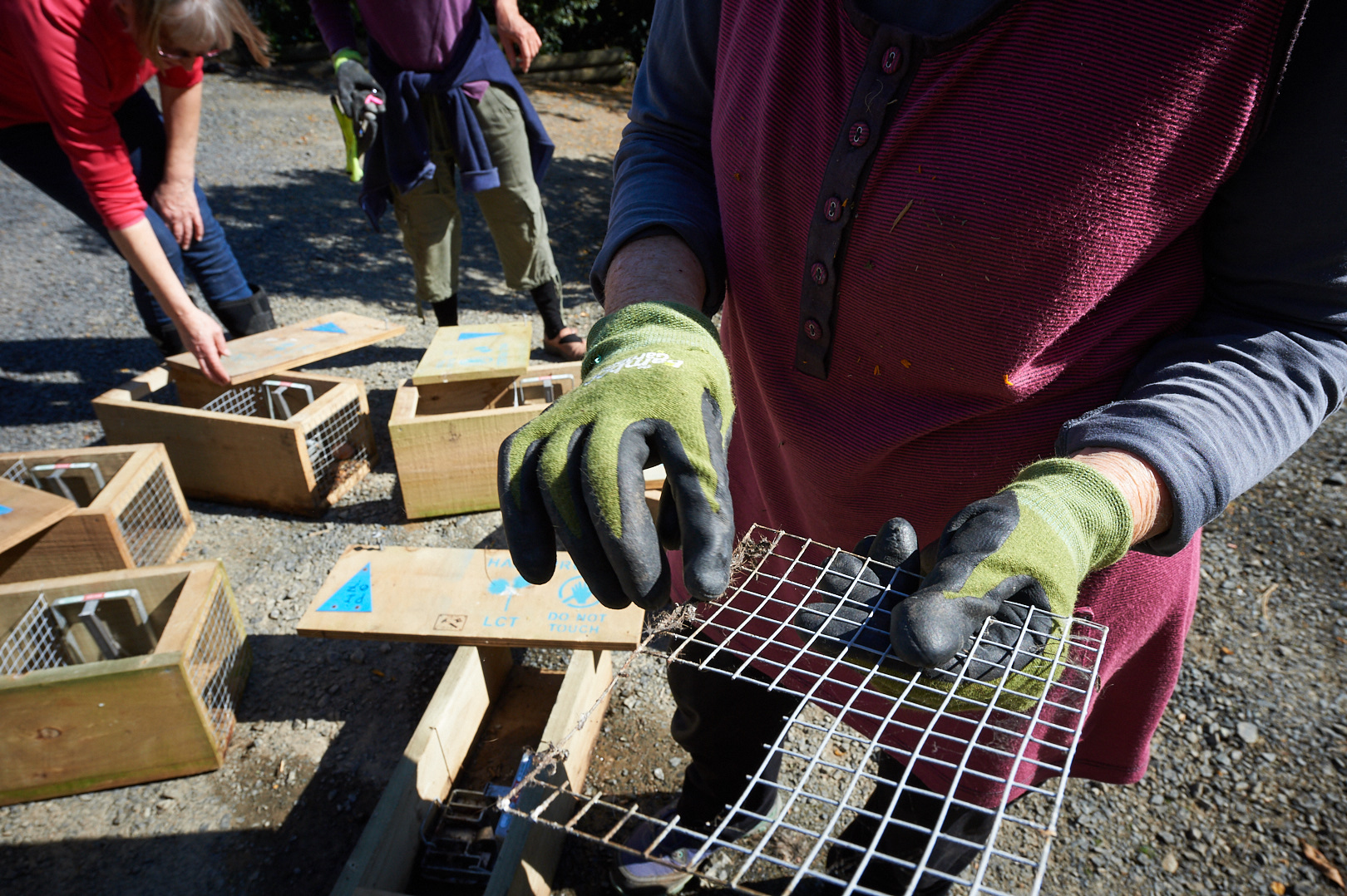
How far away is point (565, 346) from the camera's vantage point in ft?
16.0

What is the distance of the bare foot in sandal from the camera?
15.9 feet

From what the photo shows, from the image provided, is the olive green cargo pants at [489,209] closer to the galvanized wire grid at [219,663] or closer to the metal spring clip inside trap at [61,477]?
the metal spring clip inside trap at [61,477]

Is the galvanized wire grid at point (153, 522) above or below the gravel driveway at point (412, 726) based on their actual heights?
above

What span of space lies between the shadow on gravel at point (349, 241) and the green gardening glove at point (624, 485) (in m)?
4.82

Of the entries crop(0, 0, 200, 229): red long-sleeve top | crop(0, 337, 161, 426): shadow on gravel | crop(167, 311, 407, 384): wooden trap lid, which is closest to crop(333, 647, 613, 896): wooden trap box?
crop(167, 311, 407, 384): wooden trap lid

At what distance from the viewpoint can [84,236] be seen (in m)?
6.47

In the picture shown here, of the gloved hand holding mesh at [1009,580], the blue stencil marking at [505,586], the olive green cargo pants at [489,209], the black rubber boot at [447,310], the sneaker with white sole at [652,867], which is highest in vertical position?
the gloved hand holding mesh at [1009,580]

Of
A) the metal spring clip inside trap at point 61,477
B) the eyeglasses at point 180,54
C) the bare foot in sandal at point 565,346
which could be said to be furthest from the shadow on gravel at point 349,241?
the metal spring clip inside trap at point 61,477

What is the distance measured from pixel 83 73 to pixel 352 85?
1.15 metres

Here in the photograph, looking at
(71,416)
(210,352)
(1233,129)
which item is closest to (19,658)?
(210,352)

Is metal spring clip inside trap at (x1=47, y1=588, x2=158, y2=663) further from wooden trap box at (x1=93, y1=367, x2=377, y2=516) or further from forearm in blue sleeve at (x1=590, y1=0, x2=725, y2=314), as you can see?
forearm in blue sleeve at (x1=590, y1=0, x2=725, y2=314)

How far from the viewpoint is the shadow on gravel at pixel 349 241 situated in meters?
5.88

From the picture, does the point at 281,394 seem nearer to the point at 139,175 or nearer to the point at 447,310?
the point at 139,175

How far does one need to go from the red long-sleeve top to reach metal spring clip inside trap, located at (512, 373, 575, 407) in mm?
1626
